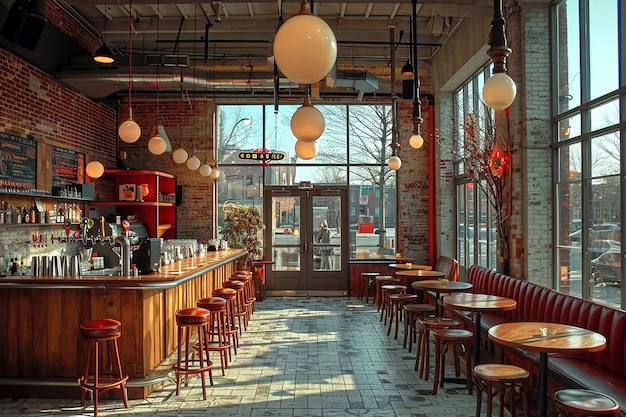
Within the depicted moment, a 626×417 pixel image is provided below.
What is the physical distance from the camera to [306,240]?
454 inches

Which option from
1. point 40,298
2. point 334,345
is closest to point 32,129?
point 40,298

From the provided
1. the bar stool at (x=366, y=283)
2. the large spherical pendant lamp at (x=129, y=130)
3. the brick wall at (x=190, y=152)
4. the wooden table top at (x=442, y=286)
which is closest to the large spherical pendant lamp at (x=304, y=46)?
the large spherical pendant lamp at (x=129, y=130)

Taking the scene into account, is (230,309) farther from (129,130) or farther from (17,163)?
(17,163)

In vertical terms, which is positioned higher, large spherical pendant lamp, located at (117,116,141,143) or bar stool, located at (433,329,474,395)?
large spherical pendant lamp, located at (117,116,141,143)

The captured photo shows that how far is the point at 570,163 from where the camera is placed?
645 centimetres

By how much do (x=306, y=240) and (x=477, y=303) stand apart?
6.67m

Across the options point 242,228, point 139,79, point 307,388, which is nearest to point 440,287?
point 307,388

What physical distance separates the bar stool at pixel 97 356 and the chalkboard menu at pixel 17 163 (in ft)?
9.63

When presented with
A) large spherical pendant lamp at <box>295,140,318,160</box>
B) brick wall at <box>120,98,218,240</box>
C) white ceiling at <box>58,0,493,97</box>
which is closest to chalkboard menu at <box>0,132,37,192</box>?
white ceiling at <box>58,0,493,97</box>

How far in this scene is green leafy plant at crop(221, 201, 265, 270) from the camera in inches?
426

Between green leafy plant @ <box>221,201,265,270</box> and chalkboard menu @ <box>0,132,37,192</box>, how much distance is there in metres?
4.09

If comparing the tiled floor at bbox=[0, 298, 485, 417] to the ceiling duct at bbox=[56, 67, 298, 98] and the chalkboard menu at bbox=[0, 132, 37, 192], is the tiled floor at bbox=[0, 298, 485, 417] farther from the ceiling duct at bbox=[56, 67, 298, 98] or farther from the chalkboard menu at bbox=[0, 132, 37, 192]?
the ceiling duct at bbox=[56, 67, 298, 98]

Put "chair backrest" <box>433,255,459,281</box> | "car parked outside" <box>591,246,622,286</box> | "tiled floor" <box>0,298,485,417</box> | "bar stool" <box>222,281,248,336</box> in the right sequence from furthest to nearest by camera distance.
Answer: "chair backrest" <box>433,255,459,281</box> < "bar stool" <box>222,281,248,336</box> < "car parked outside" <box>591,246,622,286</box> < "tiled floor" <box>0,298,485,417</box>

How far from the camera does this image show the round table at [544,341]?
3469 millimetres
